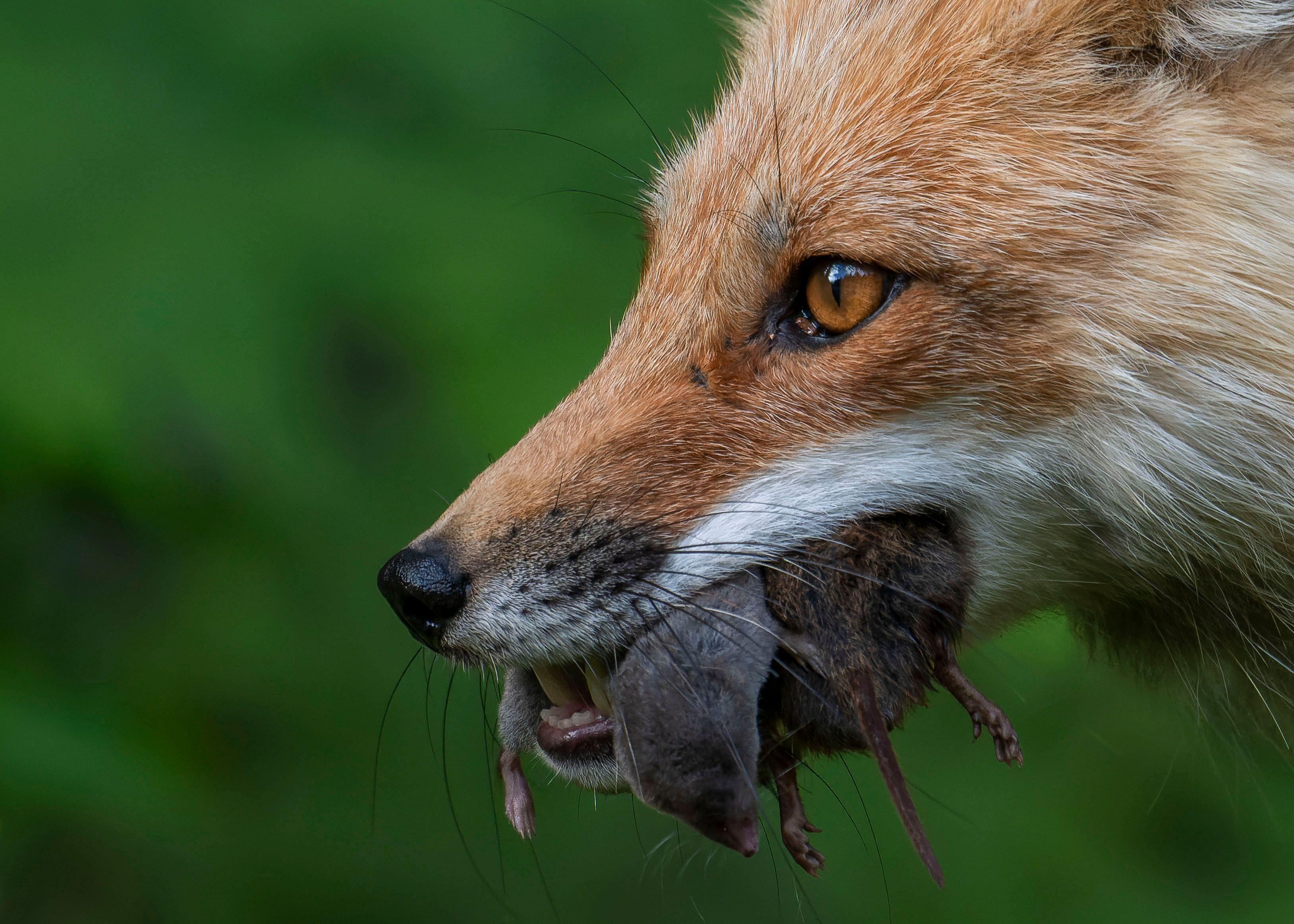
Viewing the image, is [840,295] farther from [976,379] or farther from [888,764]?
[888,764]

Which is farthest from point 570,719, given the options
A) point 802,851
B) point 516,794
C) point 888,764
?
point 888,764

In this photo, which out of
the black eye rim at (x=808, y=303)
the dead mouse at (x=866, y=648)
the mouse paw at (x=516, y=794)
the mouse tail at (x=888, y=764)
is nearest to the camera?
the mouse tail at (x=888, y=764)

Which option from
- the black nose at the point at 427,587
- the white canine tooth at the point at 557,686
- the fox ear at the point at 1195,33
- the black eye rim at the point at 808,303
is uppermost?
the fox ear at the point at 1195,33

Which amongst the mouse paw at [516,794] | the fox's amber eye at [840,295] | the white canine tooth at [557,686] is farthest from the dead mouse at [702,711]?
the fox's amber eye at [840,295]

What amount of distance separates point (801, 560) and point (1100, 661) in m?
1.51

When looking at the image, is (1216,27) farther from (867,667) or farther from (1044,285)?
(867,667)

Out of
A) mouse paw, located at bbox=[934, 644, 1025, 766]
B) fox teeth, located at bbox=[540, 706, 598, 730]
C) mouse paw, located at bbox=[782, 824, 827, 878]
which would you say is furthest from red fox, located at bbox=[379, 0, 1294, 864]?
mouse paw, located at bbox=[782, 824, 827, 878]

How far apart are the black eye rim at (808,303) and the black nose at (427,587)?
0.79 meters

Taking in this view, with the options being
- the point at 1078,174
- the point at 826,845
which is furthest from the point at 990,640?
the point at 826,845

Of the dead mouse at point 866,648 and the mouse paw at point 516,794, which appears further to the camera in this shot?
the mouse paw at point 516,794

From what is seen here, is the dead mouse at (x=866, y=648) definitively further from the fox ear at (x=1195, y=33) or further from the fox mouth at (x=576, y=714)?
the fox ear at (x=1195, y=33)

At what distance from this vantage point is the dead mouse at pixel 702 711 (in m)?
1.96

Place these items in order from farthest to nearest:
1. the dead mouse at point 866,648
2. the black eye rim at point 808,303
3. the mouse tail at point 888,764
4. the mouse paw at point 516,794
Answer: the mouse paw at point 516,794 → the black eye rim at point 808,303 → the dead mouse at point 866,648 → the mouse tail at point 888,764

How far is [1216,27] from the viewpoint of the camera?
86.3 inches
